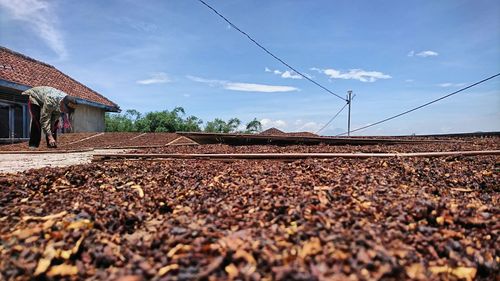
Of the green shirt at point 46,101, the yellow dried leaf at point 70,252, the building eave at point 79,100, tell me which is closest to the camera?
the yellow dried leaf at point 70,252

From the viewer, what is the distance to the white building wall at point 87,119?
49.9ft

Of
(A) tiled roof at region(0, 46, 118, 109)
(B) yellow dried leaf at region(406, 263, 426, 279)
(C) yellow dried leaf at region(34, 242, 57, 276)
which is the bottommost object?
(C) yellow dried leaf at region(34, 242, 57, 276)

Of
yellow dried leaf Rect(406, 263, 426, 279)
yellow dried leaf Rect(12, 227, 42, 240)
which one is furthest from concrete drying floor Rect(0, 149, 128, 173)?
yellow dried leaf Rect(406, 263, 426, 279)

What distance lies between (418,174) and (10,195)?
3.36 m

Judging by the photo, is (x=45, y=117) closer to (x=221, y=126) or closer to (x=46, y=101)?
(x=46, y=101)

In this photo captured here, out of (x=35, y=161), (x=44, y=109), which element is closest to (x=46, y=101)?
(x=44, y=109)

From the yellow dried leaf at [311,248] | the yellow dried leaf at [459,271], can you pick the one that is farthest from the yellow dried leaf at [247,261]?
the yellow dried leaf at [459,271]

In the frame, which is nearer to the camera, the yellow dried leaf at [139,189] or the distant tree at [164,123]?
the yellow dried leaf at [139,189]

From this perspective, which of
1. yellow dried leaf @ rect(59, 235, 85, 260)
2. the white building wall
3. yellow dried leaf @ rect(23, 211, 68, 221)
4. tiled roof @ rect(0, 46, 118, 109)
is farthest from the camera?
the white building wall

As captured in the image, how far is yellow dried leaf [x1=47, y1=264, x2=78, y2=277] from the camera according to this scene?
1265 mm

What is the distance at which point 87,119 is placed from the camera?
1620 cm

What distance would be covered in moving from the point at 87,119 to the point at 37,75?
3.13 metres

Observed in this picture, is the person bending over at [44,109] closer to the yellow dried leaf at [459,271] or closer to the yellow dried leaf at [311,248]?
the yellow dried leaf at [311,248]

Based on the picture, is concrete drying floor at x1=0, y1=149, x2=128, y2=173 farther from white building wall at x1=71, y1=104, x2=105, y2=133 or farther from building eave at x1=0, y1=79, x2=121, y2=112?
white building wall at x1=71, y1=104, x2=105, y2=133
